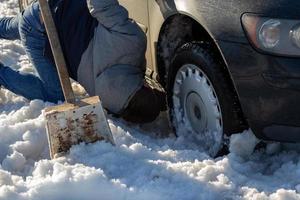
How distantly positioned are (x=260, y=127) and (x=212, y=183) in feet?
1.32

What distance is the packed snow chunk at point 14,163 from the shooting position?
3498mm

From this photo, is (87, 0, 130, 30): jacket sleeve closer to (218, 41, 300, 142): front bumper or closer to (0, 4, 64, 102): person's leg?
(0, 4, 64, 102): person's leg

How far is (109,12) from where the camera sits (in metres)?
4.18

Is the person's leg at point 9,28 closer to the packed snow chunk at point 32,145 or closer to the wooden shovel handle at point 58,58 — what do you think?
the wooden shovel handle at point 58,58

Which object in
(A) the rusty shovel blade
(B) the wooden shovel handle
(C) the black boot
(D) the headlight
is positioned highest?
(D) the headlight

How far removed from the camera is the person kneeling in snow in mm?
4230

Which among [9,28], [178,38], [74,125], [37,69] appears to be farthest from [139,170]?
[9,28]

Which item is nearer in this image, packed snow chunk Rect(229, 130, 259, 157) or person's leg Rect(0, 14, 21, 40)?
packed snow chunk Rect(229, 130, 259, 157)

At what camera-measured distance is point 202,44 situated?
145 inches

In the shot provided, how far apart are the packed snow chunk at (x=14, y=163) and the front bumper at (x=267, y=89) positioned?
126 centimetres

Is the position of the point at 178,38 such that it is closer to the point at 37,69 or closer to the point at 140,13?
the point at 140,13

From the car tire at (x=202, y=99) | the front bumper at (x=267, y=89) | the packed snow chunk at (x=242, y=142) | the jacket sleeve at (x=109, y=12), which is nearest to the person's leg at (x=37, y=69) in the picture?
the jacket sleeve at (x=109, y=12)

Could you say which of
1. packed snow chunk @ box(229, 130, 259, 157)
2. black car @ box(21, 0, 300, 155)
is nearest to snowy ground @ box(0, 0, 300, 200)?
packed snow chunk @ box(229, 130, 259, 157)

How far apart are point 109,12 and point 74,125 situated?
901 mm
